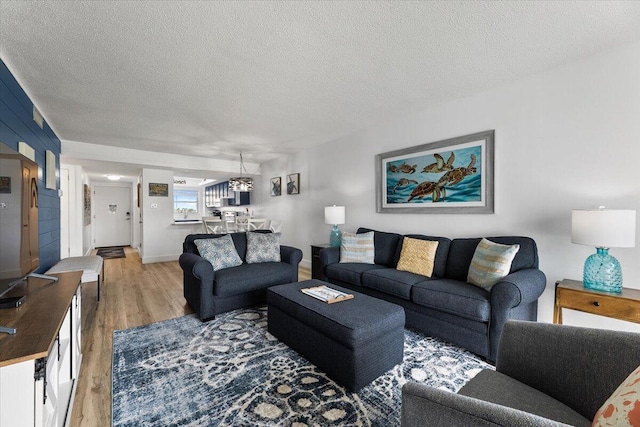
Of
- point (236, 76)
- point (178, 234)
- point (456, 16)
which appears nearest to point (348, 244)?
point (236, 76)

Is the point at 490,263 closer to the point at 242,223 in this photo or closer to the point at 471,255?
the point at 471,255

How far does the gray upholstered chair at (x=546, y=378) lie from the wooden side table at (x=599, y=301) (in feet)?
3.95

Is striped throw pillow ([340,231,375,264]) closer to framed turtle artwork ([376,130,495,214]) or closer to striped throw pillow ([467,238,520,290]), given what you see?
framed turtle artwork ([376,130,495,214])

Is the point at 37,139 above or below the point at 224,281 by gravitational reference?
above

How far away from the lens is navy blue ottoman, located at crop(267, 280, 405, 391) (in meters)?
1.78

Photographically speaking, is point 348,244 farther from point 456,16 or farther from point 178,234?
point 178,234

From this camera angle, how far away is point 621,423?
674 millimetres

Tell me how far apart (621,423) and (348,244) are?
3.00 m

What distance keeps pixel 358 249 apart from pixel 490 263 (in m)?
1.53

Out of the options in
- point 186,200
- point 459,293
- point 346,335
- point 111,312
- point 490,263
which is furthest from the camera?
point 186,200

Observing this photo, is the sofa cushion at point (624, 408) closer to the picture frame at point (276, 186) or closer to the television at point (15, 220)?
the television at point (15, 220)

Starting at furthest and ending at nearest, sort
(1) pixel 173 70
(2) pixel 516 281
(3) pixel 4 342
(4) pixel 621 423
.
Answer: (1) pixel 173 70 → (2) pixel 516 281 → (3) pixel 4 342 → (4) pixel 621 423

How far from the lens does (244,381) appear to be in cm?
188

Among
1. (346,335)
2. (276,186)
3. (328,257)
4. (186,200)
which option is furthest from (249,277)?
(186,200)
